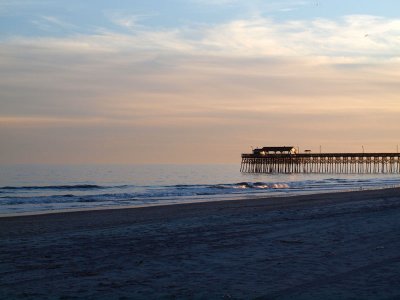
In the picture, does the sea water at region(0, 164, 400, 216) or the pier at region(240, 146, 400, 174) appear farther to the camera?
the pier at region(240, 146, 400, 174)

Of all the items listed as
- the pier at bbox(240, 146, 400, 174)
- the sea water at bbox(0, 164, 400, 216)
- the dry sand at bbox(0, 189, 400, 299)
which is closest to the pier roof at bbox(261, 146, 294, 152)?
the pier at bbox(240, 146, 400, 174)

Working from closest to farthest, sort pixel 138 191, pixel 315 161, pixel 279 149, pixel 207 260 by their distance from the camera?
1. pixel 207 260
2. pixel 138 191
3. pixel 315 161
4. pixel 279 149

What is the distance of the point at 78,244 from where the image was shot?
10125 mm

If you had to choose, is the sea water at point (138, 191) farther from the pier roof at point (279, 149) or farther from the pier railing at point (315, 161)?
the pier roof at point (279, 149)

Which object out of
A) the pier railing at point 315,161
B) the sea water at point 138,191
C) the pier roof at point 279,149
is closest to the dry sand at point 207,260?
the sea water at point 138,191

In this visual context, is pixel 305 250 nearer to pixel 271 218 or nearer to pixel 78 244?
pixel 78 244

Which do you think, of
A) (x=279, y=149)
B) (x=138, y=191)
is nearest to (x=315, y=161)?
(x=279, y=149)

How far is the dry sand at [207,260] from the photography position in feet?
20.6

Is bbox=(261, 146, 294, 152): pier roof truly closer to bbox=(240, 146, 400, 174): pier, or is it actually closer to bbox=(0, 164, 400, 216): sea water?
bbox=(240, 146, 400, 174): pier

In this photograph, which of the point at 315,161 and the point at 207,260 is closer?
the point at 207,260

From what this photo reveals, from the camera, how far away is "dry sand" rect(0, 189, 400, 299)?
6293mm

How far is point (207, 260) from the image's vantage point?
26.7 ft

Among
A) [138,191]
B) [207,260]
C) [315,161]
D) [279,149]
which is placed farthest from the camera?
[279,149]

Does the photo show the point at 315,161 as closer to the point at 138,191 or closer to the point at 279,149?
the point at 279,149
